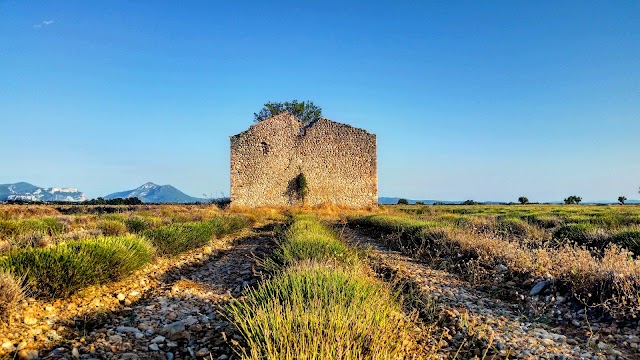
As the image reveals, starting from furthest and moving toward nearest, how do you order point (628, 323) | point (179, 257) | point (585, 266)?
point (179, 257)
point (585, 266)
point (628, 323)

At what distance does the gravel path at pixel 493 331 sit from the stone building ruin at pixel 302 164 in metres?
23.3

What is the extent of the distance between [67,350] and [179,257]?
5.37m

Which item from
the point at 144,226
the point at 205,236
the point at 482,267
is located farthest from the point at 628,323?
the point at 144,226

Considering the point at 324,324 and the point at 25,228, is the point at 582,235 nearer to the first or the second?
the point at 324,324

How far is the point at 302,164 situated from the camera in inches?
1173

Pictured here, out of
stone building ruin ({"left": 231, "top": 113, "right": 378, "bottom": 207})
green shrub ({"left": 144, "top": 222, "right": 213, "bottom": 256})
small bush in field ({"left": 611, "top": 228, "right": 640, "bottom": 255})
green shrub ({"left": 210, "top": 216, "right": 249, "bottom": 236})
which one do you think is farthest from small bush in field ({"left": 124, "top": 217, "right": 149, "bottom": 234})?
stone building ruin ({"left": 231, "top": 113, "right": 378, "bottom": 207})

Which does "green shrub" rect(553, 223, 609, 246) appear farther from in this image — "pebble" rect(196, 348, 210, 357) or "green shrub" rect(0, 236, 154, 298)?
"green shrub" rect(0, 236, 154, 298)

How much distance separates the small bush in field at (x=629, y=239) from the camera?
315 inches

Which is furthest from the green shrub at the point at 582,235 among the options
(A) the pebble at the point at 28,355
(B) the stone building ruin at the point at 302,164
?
(B) the stone building ruin at the point at 302,164

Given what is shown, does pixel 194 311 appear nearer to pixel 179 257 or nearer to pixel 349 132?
pixel 179 257

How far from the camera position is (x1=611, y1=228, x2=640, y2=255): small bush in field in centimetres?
801

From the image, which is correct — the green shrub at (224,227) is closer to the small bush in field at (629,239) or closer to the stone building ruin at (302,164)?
the small bush in field at (629,239)

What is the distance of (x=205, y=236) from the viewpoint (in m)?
11.1

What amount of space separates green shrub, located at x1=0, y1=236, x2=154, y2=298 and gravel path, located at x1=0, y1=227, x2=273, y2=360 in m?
0.17
